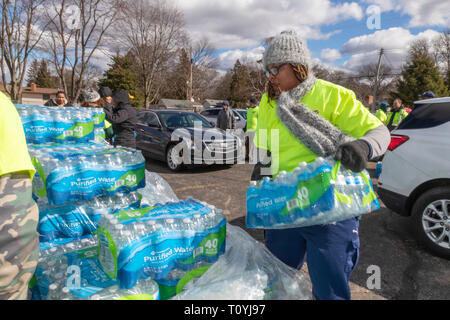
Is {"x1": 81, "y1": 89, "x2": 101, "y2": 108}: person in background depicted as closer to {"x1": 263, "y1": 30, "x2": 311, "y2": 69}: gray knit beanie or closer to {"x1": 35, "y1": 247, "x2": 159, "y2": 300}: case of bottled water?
{"x1": 35, "y1": 247, "x2": 159, "y2": 300}: case of bottled water

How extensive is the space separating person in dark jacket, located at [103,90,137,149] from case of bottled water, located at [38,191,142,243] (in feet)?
8.88

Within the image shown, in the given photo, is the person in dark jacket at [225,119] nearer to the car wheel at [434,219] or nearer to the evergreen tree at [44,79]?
the car wheel at [434,219]

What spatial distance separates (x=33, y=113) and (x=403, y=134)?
4000 mm

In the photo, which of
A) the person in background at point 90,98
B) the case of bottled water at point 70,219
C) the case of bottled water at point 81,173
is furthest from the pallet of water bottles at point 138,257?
the person in background at point 90,98

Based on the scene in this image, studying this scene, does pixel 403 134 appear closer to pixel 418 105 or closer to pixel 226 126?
pixel 418 105

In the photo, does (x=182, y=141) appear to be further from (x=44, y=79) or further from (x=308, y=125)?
(x=44, y=79)

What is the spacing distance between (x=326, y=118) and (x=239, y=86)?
57818 mm

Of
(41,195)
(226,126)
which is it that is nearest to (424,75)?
(226,126)

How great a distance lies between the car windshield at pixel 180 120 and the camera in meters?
8.14

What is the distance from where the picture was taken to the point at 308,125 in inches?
60.6

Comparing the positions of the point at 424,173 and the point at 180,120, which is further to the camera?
the point at 180,120

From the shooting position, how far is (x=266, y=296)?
1679 millimetres

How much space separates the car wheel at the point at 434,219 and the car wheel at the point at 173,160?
5210mm

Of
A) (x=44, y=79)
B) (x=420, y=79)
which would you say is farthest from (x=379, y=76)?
(x=44, y=79)
